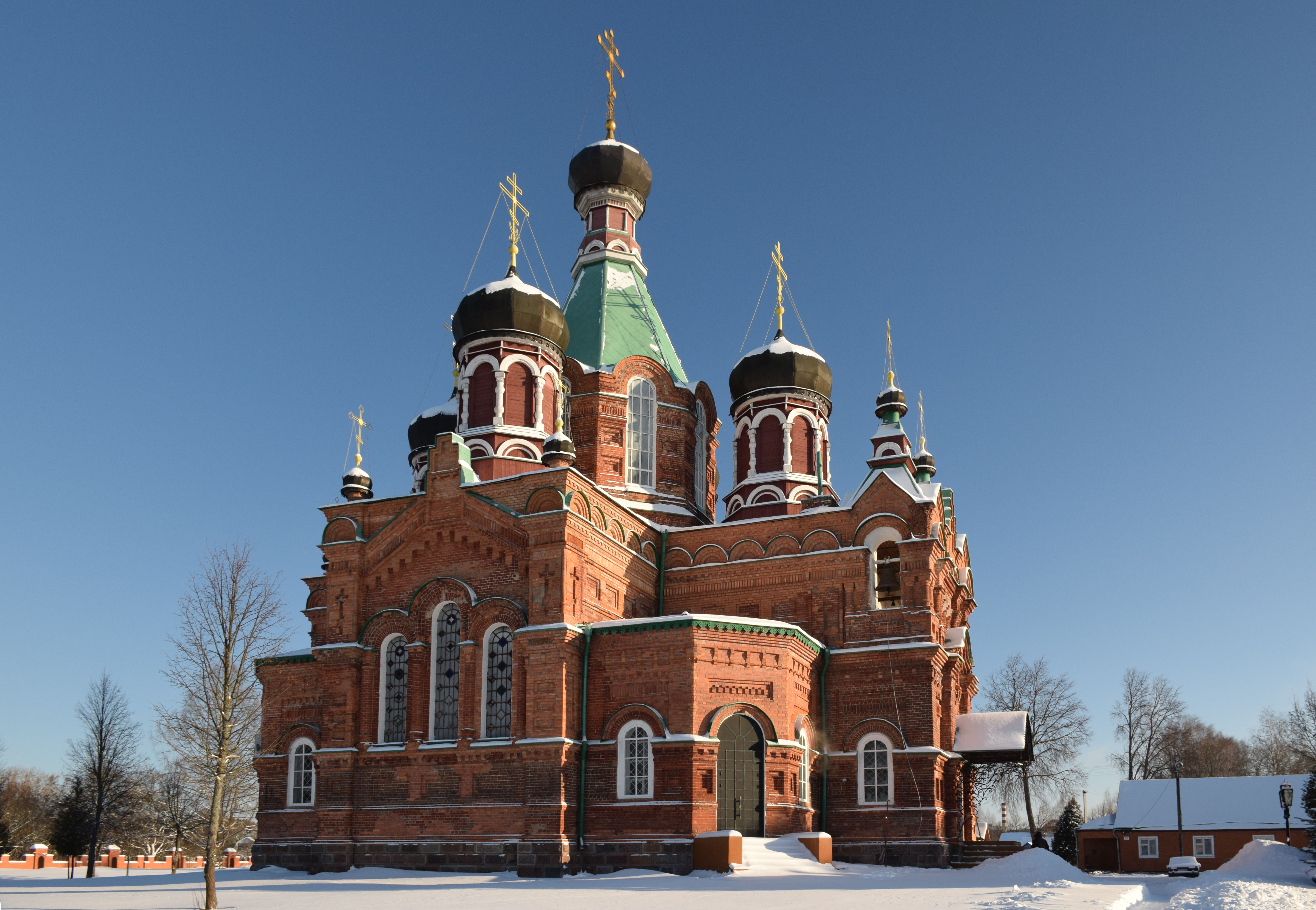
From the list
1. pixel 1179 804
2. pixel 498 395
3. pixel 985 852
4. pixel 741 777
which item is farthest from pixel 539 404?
pixel 1179 804

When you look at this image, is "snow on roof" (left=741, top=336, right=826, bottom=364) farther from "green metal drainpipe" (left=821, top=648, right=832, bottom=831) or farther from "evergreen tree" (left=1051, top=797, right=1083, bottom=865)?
"evergreen tree" (left=1051, top=797, right=1083, bottom=865)

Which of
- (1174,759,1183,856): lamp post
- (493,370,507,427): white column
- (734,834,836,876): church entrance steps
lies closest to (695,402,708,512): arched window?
(493,370,507,427): white column

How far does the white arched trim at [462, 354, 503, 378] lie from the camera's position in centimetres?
A: 2233

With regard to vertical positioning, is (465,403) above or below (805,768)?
above

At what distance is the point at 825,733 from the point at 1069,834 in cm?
1760

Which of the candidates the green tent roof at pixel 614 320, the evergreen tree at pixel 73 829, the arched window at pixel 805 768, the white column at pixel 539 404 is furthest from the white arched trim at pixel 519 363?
the evergreen tree at pixel 73 829

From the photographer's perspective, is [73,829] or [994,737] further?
[73,829]

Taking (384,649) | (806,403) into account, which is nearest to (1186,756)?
(806,403)

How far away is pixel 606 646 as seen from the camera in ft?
59.4

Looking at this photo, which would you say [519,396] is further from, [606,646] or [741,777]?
[741,777]

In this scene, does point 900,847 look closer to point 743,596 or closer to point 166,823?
point 743,596

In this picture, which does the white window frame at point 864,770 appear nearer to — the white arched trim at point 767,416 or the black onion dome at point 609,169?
the white arched trim at point 767,416

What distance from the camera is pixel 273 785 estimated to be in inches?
800

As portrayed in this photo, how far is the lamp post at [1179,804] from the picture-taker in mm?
26875
